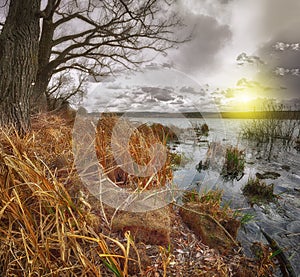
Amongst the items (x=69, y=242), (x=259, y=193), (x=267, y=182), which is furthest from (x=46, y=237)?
(x=267, y=182)

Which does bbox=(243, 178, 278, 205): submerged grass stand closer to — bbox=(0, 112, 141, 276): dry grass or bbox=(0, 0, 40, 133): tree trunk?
bbox=(0, 112, 141, 276): dry grass

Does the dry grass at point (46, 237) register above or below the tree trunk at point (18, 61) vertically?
below

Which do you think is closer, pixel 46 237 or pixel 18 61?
pixel 46 237

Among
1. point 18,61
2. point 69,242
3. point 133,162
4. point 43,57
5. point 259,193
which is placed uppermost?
point 43,57

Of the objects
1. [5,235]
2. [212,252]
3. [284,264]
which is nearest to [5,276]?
[5,235]

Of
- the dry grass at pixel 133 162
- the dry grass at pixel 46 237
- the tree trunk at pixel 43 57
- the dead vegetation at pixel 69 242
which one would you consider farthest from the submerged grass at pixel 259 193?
the tree trunk at pixel 43 57

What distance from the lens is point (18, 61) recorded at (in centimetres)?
394

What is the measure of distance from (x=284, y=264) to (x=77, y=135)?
9.53 ft

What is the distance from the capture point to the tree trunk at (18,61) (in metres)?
3.84

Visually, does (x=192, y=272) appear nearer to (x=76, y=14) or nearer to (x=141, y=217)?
(x=141, y=217)

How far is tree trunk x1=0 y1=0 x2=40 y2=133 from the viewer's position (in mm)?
3838

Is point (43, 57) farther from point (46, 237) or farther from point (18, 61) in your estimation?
point (46, 237)

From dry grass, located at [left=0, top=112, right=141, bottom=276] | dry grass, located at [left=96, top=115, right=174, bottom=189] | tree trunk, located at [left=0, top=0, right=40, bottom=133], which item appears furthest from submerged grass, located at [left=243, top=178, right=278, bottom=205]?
tree trunk, located at [left=0, top=0, right=40, bottom=133]

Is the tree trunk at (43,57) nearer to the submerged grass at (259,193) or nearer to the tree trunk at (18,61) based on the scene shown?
the tree trunk at (18,61)
